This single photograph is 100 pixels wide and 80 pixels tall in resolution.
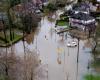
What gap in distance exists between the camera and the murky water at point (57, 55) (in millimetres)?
12359

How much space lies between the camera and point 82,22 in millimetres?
16734

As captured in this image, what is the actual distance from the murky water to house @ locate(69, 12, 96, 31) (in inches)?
47.0

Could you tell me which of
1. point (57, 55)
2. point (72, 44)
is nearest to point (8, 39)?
point (57, 55)

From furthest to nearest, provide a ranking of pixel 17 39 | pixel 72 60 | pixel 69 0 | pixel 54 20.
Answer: pixel 69 0 < pixel 54 20 < pixel 17 39 < pixel 72 60

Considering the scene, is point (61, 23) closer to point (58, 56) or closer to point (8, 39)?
point (8, 39)

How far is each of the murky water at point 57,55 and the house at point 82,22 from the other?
1.19 meters

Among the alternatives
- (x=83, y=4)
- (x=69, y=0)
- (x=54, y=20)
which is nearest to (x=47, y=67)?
(x=54, y=20)

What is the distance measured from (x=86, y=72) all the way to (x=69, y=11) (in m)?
6.99

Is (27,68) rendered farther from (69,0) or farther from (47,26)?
(69,0)

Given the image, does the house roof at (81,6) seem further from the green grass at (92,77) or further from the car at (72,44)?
the green grass at (92,77)

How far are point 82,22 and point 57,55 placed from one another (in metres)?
3.65

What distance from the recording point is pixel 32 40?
1555 centimetres

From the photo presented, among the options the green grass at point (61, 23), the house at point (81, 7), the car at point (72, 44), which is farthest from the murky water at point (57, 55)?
the house at point (81, 7)

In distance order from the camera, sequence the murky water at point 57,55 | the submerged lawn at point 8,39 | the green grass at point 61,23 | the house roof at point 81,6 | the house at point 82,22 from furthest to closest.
→ the house roof at point 81,6, the green grass at point 61,23, the house at point 82,22, the submerged lawn at point 8,39, the murky water at point 57,55
